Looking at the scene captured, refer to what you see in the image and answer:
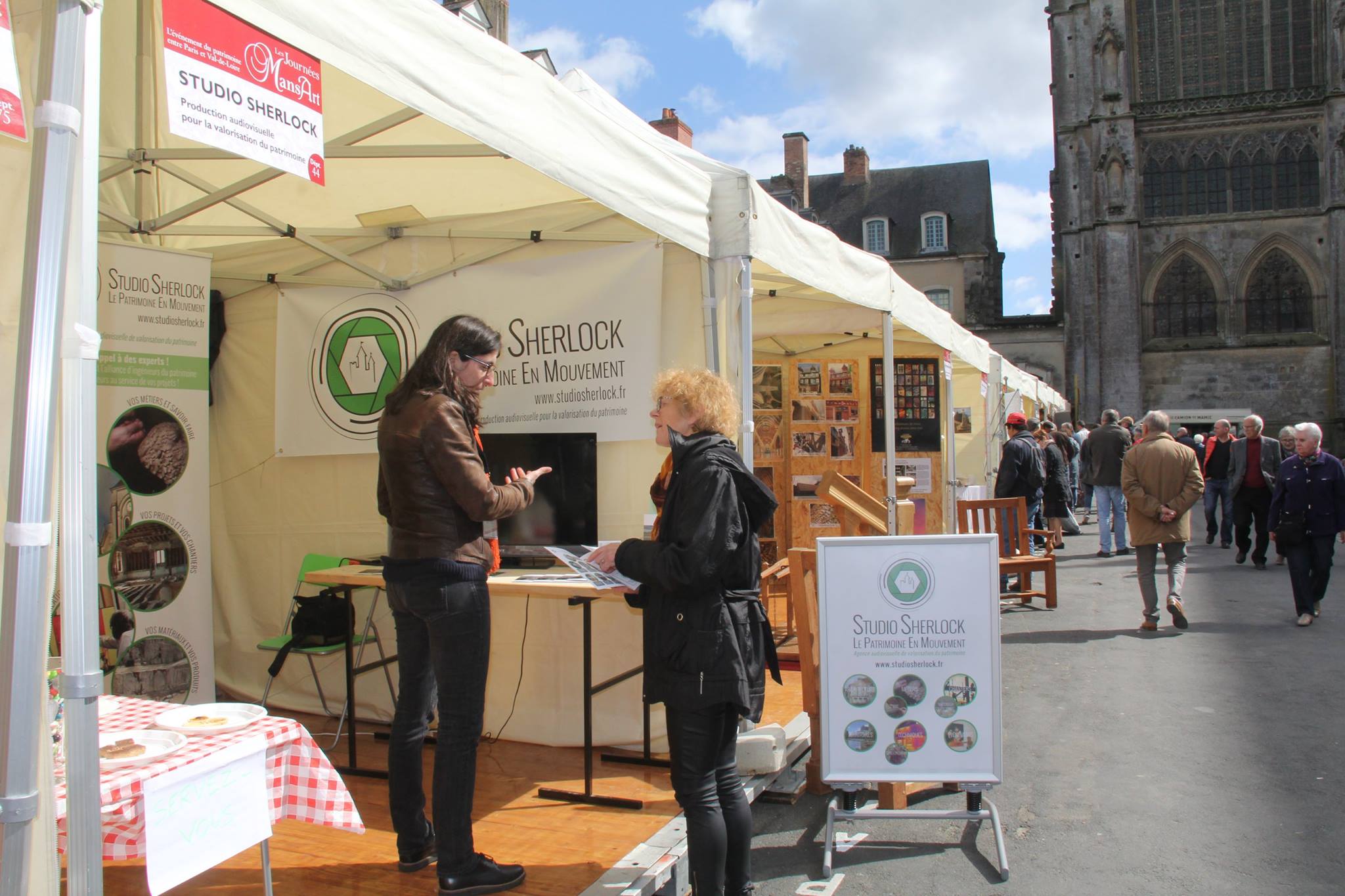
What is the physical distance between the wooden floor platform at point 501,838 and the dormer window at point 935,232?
40.7m

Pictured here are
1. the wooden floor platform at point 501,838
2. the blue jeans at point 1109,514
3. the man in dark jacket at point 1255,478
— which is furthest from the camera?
the blue jeans at point 1109,514

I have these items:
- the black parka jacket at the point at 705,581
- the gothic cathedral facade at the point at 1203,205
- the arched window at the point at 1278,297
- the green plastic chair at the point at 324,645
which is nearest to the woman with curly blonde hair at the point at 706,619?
the black parka jacket at the point at 705,581

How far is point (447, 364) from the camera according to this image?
10.1 feet

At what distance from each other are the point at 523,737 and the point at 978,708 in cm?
225

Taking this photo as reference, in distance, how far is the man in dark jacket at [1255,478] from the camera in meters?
Result: 11.2

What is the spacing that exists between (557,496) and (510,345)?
2.79 ft

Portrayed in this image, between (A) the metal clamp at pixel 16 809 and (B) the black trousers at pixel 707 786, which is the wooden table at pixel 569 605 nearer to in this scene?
(B) the black trousers at pixel 707 786

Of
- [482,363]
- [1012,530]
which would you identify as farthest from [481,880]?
[1012,530]


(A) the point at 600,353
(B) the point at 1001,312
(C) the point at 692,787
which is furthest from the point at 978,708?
(B) the point at 1001,312

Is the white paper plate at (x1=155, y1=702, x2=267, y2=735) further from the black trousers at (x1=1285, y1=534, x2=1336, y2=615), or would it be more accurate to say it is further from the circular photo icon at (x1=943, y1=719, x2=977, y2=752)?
the black trousers at (x1=1285, y1=534, x2=1336, y2=615)

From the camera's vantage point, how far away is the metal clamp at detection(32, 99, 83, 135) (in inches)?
59.9

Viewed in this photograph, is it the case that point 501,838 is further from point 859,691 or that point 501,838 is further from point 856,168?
point 856,168

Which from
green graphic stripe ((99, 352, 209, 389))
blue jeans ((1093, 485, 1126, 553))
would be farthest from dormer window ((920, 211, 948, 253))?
green graphic stripe ((99, 352, 209, 389))

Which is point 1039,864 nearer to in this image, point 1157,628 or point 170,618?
point 170,618
